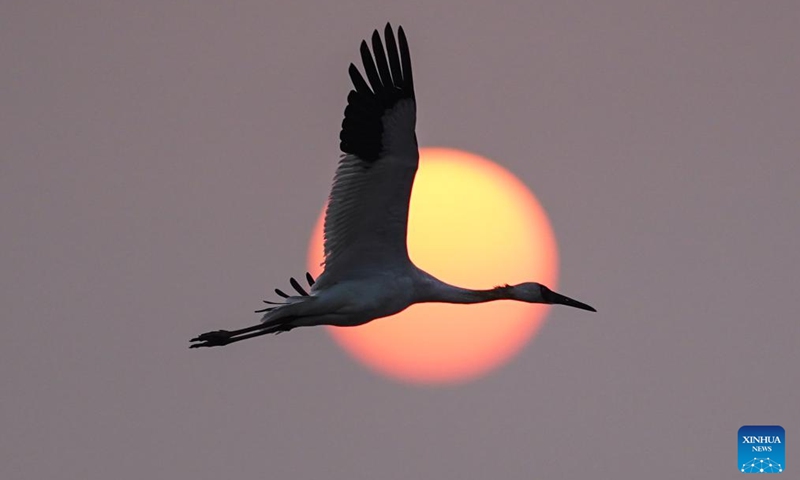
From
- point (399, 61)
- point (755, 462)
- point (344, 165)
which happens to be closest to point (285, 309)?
point (344, 165)

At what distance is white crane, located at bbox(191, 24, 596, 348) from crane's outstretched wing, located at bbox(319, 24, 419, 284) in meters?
0.02

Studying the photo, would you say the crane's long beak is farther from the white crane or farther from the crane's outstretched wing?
the crane's outstretched wing

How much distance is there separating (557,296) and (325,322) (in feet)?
14.6

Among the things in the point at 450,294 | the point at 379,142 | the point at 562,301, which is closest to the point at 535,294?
the point at 562,301

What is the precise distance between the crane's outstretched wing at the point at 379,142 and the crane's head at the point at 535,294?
330cm

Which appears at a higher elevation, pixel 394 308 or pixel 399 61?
pixel 399 61

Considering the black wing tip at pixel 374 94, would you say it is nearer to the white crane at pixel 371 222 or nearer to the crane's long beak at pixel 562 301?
the white crane at pixel 371 222

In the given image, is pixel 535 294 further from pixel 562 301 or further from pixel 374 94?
pixel 374 94

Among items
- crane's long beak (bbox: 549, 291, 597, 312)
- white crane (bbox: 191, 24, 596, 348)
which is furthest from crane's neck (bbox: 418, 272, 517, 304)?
crane's long beak (bbox: 549, 291, 597, 312)

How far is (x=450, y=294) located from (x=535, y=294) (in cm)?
218

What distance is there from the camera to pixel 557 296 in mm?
32656

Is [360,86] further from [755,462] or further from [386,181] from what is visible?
[755,462]

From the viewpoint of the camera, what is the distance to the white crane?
29.1m

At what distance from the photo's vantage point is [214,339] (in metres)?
31.7
